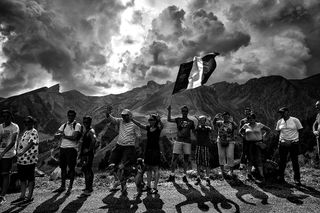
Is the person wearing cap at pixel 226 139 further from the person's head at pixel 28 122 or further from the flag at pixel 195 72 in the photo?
the person's head at pixel 28 122

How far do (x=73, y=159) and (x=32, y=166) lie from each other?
49.0 inches

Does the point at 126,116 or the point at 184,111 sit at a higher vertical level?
the point at 184,111

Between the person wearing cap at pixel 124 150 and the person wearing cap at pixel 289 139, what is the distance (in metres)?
5.31

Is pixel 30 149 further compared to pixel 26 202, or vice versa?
pixel 30 149

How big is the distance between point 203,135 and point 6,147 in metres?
6.44

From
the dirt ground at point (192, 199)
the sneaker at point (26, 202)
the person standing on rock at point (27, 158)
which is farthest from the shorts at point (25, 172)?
the dirt ground at point (192, 199)

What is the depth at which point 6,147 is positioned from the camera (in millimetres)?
7824

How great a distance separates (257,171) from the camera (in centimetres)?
1044

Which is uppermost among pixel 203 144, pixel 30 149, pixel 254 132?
pixel 254 132

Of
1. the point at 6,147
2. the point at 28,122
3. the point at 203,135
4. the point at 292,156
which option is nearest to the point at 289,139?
the point at 292,156

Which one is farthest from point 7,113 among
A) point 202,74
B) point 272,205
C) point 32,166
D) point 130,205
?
point 272,205

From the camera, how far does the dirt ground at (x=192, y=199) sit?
7402 millimetres

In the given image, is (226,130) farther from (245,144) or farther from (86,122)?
(86,122)

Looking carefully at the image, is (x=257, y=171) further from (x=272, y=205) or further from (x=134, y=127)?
(x=134, y=127)
